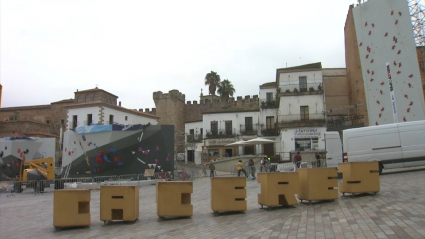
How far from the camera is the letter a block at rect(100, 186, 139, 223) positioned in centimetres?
811

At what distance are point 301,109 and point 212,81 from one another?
27685mm

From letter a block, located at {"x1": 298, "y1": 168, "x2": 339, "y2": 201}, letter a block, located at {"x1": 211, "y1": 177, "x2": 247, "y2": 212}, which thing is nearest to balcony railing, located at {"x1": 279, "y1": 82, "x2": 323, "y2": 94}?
letter a block, located at {"x1": 298, "y1": 168, "x2": 339, "y2": 201}

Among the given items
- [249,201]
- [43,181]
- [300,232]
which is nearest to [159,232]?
[300,232]

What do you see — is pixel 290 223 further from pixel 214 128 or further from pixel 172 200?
pixel 214 128

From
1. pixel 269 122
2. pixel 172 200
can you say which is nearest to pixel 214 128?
pixel 269 122

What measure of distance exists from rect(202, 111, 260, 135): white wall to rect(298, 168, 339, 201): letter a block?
106ft

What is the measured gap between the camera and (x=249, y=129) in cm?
4122

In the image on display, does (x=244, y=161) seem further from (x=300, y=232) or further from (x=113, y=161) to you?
(x=300, y=232)

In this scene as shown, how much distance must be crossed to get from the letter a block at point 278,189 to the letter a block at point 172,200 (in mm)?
1931

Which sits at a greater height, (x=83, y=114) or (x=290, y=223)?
(x=83, y=114)

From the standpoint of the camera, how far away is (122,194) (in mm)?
8188

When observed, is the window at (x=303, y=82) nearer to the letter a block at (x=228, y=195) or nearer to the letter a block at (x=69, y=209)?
the letter a block at (x=228, y=195)

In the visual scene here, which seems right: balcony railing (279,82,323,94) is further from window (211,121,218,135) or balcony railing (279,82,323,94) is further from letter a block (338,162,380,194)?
letter a block (338,162,380,194)

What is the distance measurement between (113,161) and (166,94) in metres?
33.2
